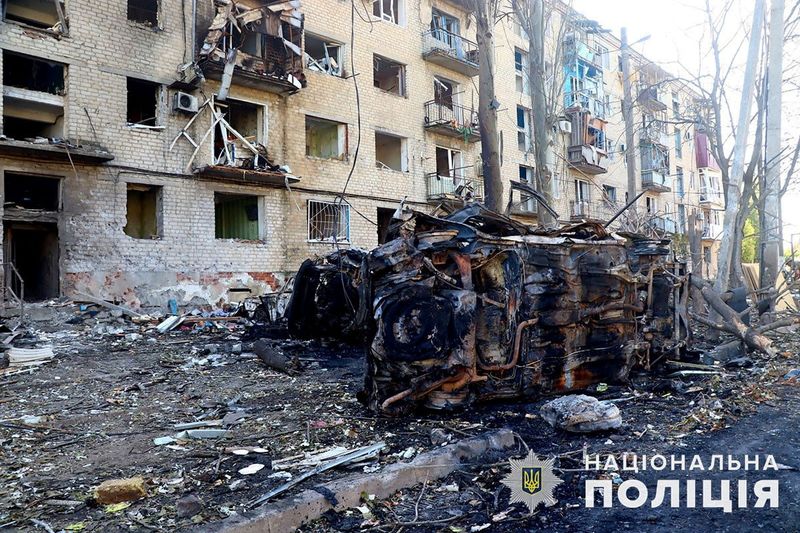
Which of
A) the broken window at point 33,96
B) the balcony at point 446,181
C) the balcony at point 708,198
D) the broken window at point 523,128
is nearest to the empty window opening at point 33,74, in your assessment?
the broken window at point 33,96

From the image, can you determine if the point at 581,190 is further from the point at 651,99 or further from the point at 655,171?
the point at 651,99

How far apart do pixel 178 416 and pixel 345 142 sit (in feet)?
45.1

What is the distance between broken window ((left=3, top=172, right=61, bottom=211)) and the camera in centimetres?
1300

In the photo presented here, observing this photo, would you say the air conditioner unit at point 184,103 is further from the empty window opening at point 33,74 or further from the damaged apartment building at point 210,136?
the empty window opening at point 33,74

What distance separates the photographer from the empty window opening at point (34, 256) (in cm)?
1242

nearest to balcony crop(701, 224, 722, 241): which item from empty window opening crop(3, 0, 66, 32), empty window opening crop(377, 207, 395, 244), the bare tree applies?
empty window opening crop(377, 207, 395, 244)

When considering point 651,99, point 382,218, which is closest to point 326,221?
point 382,218

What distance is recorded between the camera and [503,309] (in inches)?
200

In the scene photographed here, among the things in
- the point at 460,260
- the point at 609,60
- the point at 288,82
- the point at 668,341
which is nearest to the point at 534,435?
the point at 460,260

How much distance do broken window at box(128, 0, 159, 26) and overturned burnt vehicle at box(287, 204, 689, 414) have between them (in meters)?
13.5

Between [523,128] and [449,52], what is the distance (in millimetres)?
6106

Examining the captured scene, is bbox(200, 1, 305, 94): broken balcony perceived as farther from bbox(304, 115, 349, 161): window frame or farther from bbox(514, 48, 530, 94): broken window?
bbox(514, 48, 530, 94): broken window

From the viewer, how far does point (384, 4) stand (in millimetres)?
19922

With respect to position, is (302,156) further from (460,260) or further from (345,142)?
(460,260)
